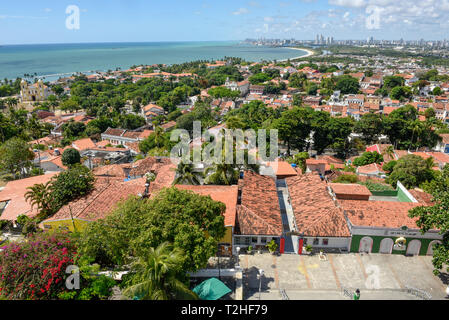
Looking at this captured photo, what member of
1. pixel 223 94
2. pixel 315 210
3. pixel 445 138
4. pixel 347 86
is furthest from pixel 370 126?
pixel 347 86

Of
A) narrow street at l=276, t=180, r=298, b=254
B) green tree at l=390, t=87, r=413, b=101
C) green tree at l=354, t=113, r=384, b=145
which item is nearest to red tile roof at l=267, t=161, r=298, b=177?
narrow street at l=276, t=180, r=298, b=254

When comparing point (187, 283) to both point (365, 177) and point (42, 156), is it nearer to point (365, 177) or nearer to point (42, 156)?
point (365, 177)

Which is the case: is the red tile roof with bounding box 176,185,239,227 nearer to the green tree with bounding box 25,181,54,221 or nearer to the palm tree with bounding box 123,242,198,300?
the palm tree with bounding box 123,242,198,300

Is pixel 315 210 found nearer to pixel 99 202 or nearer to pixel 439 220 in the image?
pixel 439 220

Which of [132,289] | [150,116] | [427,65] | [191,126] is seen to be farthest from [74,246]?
[427,65]

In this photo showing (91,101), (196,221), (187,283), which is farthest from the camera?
(91,101)

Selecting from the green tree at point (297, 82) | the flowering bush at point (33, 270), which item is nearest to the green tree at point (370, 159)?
the flowering bush at point (33, 270)

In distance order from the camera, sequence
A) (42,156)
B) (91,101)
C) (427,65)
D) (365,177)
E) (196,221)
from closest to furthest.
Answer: (196,221), (365,177), (42,156), (91,101), (427,65)

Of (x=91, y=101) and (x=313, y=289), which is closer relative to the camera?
(x=313, y=289)
